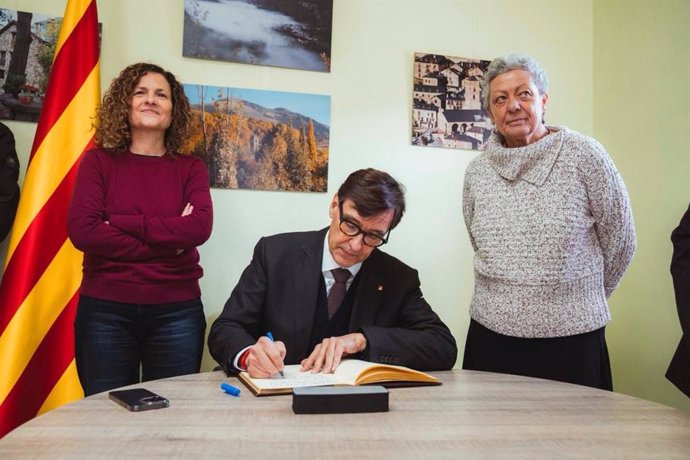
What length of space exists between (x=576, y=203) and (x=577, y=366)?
52 cm

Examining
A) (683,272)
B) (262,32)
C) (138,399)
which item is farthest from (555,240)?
(262,32)

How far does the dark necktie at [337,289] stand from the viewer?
1.79 m

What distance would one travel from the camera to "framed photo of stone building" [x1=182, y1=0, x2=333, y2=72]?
2.76m

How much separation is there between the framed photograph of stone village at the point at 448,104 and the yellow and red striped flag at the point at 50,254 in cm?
160

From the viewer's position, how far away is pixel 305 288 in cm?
176

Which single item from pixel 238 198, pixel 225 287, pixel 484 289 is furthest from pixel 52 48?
pixel 484 289

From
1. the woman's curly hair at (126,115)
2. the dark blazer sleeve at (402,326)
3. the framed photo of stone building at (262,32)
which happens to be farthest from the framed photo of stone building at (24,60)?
the dark blazer sleeve at (402,326)

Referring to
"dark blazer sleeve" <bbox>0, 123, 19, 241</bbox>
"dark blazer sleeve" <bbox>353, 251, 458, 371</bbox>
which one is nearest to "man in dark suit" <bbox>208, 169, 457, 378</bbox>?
"dark blazer sleeve" <bbox>353, 251, 458, 371</bbox>

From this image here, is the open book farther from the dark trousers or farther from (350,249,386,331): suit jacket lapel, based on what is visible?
the dark trousers

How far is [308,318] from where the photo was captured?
173 centimetres

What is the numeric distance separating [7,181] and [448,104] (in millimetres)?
2166

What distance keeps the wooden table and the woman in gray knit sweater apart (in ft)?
1.49

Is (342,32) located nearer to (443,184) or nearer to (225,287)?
(443,184)

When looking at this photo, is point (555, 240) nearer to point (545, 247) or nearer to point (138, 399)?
point (545, 247)
